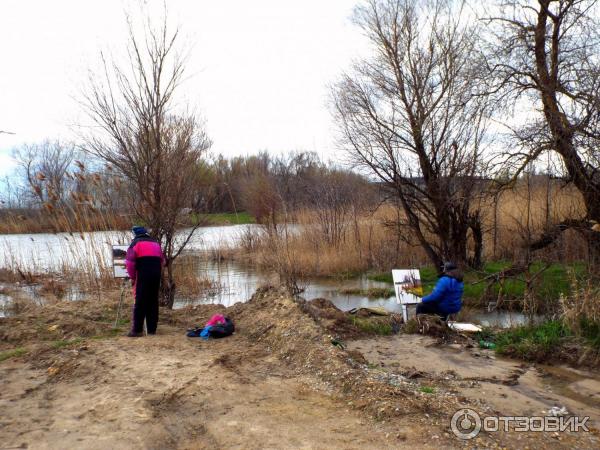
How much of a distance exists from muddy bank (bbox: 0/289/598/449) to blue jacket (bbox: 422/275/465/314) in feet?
4.96

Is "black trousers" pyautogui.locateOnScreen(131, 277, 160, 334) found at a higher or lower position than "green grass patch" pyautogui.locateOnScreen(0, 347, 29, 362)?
higher

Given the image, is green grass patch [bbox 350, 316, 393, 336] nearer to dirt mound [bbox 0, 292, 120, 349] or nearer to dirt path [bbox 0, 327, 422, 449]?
dirt path [bbox 0, 327, 422, 449]

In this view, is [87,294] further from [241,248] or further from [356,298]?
[241,248]

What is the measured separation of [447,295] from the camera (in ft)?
28.4

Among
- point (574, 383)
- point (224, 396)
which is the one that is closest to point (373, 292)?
point (574, 383)

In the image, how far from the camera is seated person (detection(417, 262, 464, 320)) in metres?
8.60

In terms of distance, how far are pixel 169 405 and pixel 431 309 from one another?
529cm

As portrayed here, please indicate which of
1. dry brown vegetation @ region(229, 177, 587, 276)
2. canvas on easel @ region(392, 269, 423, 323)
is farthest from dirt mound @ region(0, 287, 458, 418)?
dry brown vegetation @ region(229, 177, 587, 276)

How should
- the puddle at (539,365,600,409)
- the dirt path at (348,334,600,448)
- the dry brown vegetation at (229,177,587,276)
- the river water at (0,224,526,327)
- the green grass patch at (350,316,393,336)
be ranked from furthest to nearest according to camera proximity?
the dry brown vegetation at (229,177,587,276) → the river water at (0,224,526,327) → the green grass patch at (350,316,393,336) → the puddle at (539,365,600,409) → the dirt path at (348,334,600,448)

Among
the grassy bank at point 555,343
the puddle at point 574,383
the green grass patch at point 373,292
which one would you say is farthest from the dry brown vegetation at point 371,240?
the puddle at point 574,383

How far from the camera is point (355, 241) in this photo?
→ 18.0 meters

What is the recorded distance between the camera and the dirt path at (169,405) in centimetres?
411

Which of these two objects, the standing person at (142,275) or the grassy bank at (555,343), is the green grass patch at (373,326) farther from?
the standing person at (142,275)

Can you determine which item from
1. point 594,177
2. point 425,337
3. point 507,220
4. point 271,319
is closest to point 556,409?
point 425,337
